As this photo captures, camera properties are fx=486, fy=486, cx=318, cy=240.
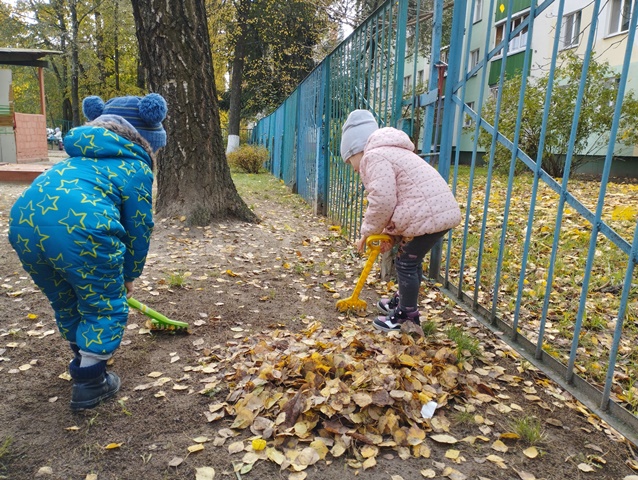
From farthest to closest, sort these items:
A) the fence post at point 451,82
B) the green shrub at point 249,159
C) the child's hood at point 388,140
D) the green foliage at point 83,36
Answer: the green foliage at point 83,36 < the green shrub at point 249,159 < the fence post at point 451,82 < the child's hood at point 388,140

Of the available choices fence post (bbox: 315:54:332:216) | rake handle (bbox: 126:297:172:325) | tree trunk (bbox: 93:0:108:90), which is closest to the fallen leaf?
rake handle (bbox: 126:297:172:325)

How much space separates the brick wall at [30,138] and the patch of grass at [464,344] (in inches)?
571

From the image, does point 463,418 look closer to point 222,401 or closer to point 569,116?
point 222,401

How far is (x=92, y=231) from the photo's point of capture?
74.3 inches

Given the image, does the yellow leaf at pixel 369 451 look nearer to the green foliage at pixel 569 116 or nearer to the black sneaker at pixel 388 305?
the black sneaker at pixel 388 305

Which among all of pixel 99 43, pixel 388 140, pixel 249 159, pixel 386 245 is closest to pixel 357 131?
pixel 388 140

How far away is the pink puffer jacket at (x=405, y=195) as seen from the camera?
2.65 m

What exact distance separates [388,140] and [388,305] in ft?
3.62

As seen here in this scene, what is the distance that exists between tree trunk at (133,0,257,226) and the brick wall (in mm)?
10857

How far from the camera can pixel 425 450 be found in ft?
6.02

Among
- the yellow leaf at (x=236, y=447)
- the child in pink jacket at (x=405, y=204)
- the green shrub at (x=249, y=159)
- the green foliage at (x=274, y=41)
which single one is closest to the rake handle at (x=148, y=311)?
the yellow leaf at (x=236, y=447)

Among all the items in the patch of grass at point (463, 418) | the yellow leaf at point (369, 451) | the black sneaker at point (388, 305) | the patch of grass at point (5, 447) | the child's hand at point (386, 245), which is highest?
the child's hand at point (386, 245)

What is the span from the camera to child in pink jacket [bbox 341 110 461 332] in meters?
2.65

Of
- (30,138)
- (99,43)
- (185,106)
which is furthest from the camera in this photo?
(99,43)
